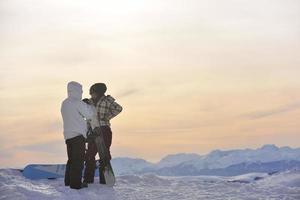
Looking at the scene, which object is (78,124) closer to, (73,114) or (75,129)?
(75,129)

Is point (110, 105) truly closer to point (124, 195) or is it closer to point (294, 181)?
point (124, 195)

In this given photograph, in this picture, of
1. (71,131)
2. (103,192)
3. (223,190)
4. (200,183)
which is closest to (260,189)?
(223,190)

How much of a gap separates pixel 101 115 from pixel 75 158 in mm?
1223

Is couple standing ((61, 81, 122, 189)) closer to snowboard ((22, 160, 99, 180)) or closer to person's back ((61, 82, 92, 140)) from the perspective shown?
person's back ((61, 82, 92, 140))

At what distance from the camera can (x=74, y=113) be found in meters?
9.49

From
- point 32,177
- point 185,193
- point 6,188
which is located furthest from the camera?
point 32,177

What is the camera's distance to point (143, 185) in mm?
11359

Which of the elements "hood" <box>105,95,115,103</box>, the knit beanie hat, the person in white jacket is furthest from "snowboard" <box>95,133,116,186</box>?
the knit beanie hat

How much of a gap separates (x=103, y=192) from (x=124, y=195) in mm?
441

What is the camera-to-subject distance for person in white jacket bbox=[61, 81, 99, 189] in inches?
372

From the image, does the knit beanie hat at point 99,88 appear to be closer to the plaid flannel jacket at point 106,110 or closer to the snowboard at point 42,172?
the plaid flannel jacket at point 106,110

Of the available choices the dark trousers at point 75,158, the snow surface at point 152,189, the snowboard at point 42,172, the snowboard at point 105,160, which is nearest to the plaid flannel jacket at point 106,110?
the snowboard at point 105,160

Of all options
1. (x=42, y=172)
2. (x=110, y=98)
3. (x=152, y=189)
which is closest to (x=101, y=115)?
(x=110, y=98)

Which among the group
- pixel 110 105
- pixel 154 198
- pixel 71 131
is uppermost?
pixel 110 105
